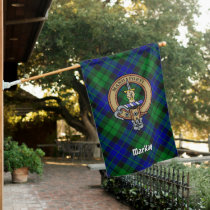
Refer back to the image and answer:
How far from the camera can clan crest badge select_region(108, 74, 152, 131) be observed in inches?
205

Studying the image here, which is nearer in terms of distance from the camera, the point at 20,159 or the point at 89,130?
the point at 20,159

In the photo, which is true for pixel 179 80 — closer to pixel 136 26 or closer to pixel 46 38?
pixel 136 26

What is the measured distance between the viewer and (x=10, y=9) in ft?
22.8

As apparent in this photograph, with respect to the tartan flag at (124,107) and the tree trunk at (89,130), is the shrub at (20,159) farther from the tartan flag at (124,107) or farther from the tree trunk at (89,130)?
the tree trunk at (89,130)

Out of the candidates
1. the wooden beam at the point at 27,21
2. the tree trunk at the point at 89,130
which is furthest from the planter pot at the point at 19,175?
the tree trunk at the point at 89,130

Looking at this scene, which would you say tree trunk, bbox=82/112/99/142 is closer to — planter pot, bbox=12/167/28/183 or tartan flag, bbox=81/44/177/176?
planter pot, bbox=12/167/28/183

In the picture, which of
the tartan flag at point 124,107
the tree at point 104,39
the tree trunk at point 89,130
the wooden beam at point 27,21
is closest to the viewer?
the tartan flag at point 124,107

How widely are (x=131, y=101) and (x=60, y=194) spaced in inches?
241

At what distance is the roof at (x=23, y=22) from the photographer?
261 inches

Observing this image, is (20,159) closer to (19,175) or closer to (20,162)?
(20,162)

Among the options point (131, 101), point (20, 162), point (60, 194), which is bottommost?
point (60, 194)

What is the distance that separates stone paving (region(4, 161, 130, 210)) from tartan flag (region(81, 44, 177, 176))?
406cm

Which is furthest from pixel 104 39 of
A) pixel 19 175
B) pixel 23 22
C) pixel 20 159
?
pixel 23 22

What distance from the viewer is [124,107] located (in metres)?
5.22
